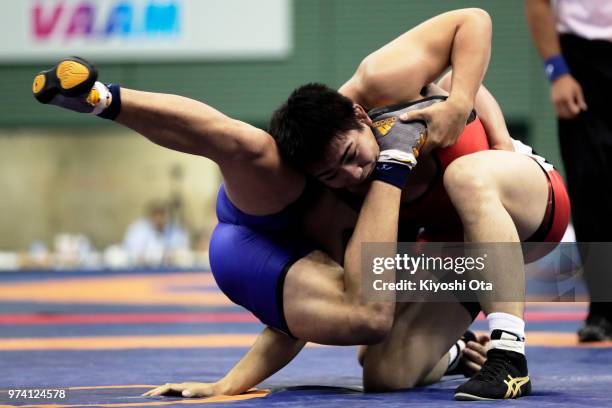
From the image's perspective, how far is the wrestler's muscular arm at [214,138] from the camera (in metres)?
2.38

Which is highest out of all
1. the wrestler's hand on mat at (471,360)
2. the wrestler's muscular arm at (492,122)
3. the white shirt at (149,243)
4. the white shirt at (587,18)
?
the white shirt at (149,243)

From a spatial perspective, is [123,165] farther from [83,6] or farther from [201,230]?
[83,6]

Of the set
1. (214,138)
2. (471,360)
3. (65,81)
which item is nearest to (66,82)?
(65,81)

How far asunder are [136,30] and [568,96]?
804 centimetres

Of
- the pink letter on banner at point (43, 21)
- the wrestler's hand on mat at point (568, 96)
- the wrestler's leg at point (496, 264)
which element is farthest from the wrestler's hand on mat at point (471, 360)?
the pink letter on banner at point (43, 21)

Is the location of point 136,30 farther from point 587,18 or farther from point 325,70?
point 587,18

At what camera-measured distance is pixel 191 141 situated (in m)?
2.44

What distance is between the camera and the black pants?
164 inches

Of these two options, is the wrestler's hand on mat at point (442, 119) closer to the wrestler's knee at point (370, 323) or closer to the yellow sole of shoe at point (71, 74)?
the wrestler's knee at point (370, 323)

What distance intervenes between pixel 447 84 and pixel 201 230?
9777 mm

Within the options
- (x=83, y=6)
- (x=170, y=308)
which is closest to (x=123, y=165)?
→ (x=83, y=6)

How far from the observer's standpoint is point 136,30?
11445 mm

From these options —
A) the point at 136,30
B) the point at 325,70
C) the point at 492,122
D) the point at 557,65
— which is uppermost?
the point at 136,30

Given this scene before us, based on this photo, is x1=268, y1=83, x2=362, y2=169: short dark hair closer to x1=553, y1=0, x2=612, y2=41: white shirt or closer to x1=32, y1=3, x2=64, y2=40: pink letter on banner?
x1=553, y1=0, x2=612, y2=41: white shirt
